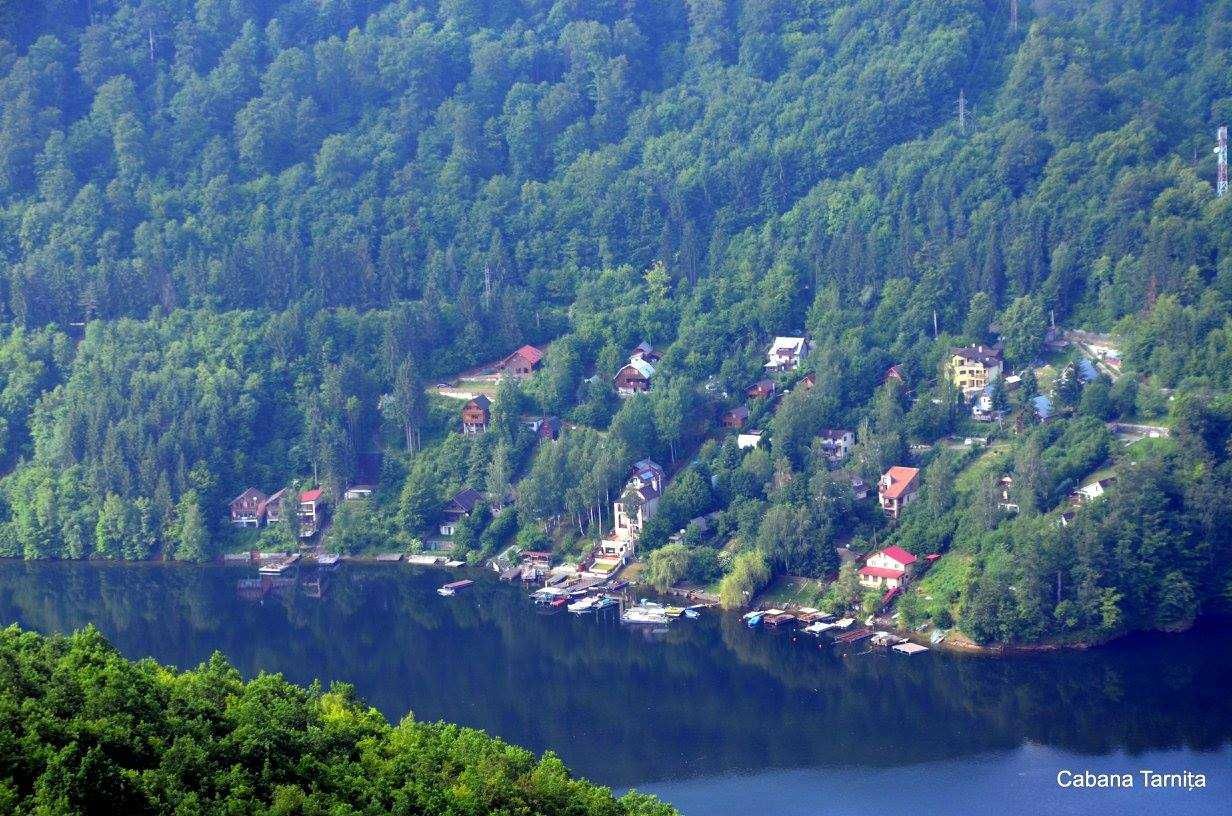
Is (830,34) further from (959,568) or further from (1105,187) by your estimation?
(959,568)

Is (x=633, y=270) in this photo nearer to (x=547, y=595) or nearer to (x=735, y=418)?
(x=735, y=418)

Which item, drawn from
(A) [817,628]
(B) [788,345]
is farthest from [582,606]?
(B) [788,345]

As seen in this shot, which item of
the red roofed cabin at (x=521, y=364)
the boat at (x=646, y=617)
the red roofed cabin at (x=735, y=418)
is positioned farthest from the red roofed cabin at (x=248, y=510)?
the red roofed cabin at (x=735, y=418)

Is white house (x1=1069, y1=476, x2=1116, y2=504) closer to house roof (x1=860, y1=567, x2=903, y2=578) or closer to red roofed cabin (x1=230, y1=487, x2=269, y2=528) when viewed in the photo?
house roof (x1=860, y1=567, x2=903, y2=578)

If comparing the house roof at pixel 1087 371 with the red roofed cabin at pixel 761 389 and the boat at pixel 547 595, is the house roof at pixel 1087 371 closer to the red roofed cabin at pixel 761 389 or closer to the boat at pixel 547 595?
the red roofed cabin at pixel 761 389

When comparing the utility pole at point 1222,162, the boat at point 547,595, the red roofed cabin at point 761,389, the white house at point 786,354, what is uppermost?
the utility pole at point 1222,162

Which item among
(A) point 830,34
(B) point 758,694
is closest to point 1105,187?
(A) point 830,34
